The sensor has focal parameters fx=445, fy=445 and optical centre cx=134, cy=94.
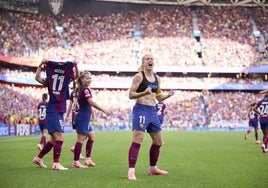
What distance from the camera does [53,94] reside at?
10.2 meters

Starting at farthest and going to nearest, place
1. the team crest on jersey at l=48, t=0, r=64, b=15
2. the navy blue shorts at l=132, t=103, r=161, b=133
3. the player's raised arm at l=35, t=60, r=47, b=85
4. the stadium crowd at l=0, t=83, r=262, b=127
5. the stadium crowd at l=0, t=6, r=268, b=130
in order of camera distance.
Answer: the team crest on jersey at l=48, t=0, r=64, b=15 < the stadium crowd at l=0, t=6, r=268, b=130 < the stadium crowd at l=0, t=83, r=262, b=127 < the player's raised arm at l=35, t=60, r=47, b=85 < the navy blue shorts at l=132, t=103, r=161, b=133

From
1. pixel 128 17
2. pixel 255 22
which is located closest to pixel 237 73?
pixel 255 22

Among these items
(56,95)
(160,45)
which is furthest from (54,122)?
(160,45)

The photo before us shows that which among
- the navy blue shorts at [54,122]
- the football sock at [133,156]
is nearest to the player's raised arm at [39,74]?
the navy blue shorts at [54,122]

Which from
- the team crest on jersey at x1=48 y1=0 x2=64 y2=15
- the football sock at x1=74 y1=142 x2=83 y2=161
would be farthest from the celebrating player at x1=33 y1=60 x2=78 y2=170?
the team crest on jersey at x1=48 y1=0 x2=64 y2=15

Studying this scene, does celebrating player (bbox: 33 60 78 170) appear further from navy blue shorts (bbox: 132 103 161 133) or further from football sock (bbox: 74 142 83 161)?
navy blue shorts (bbox: 132 103 161 133)

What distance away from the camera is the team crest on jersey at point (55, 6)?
184 feet

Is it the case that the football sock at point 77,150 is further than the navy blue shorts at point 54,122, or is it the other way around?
the football sock at point 77,150

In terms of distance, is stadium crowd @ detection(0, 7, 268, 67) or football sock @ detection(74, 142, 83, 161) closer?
football sock @ detection(74, 142, 83, 161)

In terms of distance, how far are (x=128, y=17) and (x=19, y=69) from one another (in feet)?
60.3

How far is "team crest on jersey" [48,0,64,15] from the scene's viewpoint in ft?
184

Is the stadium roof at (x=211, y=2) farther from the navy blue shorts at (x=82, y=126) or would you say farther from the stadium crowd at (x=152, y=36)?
the navy blue shorts at (x=82, y=126)

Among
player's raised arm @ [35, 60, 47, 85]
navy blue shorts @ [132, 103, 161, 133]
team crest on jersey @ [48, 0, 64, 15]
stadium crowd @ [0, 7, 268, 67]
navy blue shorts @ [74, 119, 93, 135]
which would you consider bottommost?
navy blue shorts @ [74, 119, 93, 135]

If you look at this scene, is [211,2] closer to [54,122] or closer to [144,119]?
[54,122]
